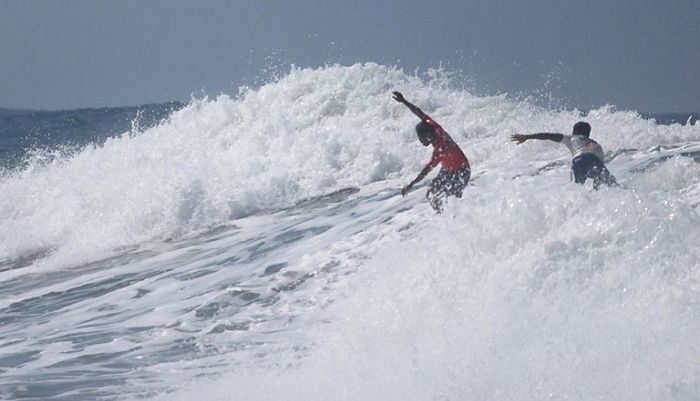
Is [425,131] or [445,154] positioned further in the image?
[445,154]

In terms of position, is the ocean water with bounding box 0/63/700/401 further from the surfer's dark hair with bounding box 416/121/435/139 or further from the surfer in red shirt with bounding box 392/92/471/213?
the surfer's dark hair with bounding box 416/121/435/139

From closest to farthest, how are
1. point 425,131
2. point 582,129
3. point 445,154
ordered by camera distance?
1. point 582,129
2. point 425,131
3. point 445,154

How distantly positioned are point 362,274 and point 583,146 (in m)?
2.61

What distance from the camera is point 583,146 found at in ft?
31.5

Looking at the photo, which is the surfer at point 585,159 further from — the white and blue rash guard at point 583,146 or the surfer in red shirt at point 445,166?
the surfer in red shirt at point 445,166

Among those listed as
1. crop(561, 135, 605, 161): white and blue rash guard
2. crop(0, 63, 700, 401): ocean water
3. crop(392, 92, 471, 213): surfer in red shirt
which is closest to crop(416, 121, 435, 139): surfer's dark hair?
crop(392, 92, 471, 213): surfer in red shirt

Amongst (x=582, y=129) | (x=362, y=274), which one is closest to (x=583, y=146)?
(x=582, y=129)

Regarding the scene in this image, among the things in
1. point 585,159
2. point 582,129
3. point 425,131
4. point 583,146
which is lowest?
point 585,159

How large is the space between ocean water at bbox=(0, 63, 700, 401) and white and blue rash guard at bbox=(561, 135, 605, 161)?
748 mm

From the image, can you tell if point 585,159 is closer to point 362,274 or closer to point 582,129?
point 582,129

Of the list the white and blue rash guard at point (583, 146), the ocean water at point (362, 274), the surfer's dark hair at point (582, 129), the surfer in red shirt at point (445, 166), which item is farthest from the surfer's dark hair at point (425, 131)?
the surfer's dark hair at point (582, 129)

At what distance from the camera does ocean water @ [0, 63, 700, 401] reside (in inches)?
244

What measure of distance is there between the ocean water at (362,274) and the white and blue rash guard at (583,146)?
748 mm

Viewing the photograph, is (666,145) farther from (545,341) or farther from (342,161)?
Result: (545,341)
